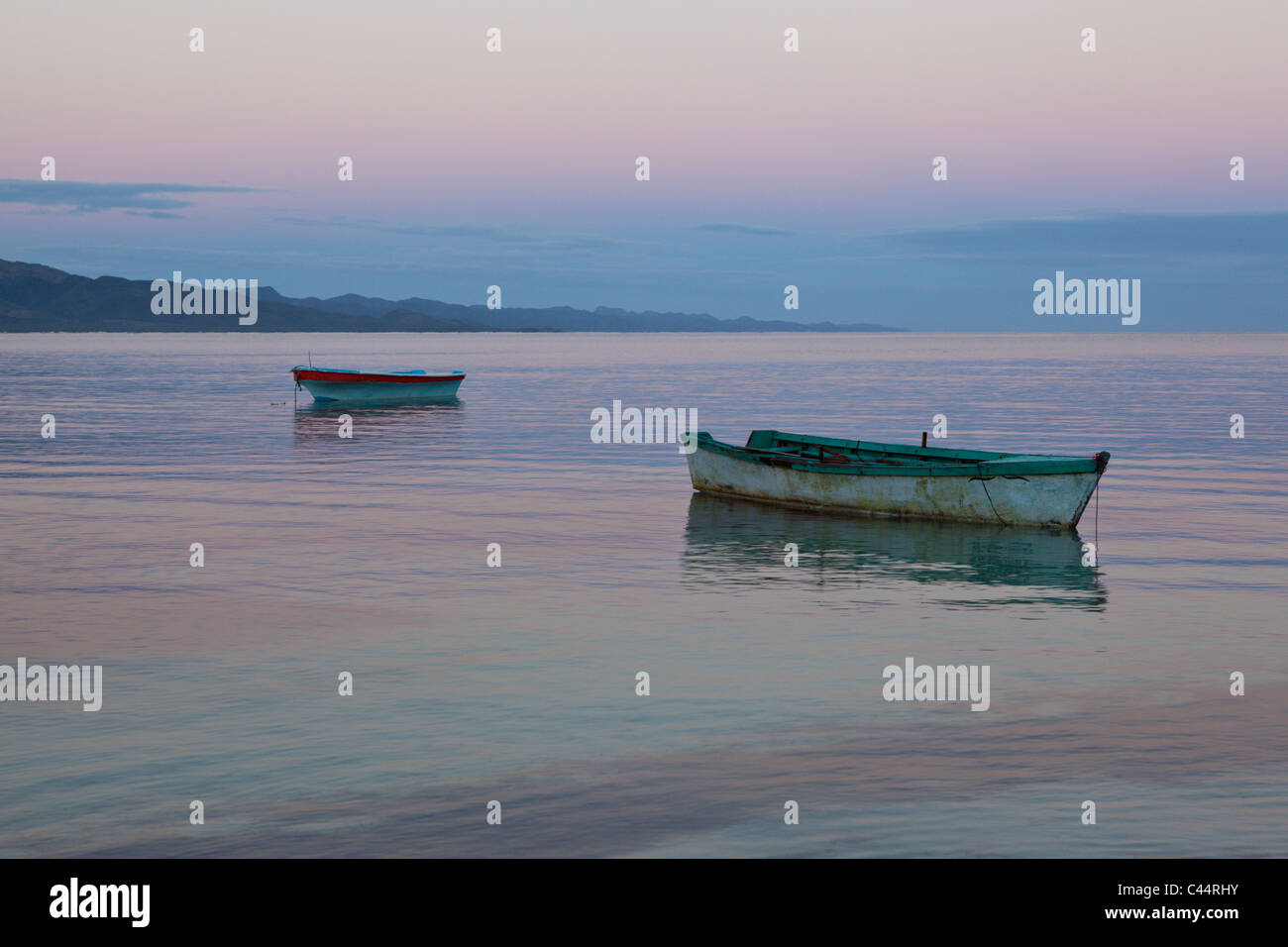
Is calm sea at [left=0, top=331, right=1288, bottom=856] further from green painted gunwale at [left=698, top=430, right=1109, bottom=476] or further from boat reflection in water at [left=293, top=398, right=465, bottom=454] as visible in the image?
boat reflection in water at [left=293, top=398, right=465, bottom=454]

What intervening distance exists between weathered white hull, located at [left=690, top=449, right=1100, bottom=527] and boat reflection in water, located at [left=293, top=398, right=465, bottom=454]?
2302cm

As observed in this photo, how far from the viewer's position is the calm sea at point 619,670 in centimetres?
1147

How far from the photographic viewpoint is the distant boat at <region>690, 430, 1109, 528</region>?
29781 mm

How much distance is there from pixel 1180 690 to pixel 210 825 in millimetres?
11359

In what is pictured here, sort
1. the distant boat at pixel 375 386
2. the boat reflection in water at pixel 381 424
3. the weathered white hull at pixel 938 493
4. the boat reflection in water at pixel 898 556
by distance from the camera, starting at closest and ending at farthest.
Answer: the boat reflection in water at pixel 898 556
the weathered white hull at pixel 938 493
the boat reflection in water at pixel 381 424
the distant boat at pixel 375 386

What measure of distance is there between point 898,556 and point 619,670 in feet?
37.6

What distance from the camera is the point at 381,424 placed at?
68.2 m

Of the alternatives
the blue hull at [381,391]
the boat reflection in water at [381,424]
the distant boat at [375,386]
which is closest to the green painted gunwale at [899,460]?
the boat reflection in water at [381,424]

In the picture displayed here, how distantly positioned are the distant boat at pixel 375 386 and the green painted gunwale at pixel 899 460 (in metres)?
44.4

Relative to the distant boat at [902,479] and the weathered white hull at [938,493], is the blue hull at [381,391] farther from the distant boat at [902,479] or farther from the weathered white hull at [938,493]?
the weathered white hull at [938,493]

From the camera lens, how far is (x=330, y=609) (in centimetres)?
2094

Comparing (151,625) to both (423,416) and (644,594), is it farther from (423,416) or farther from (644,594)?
(423,416)

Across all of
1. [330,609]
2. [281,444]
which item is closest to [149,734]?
[330,609]

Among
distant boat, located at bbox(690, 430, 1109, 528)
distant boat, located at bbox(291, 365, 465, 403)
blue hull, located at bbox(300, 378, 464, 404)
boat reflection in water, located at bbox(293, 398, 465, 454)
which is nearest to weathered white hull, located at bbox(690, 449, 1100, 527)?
distant boat, located at bbox(690, 430, 1109, 528)
